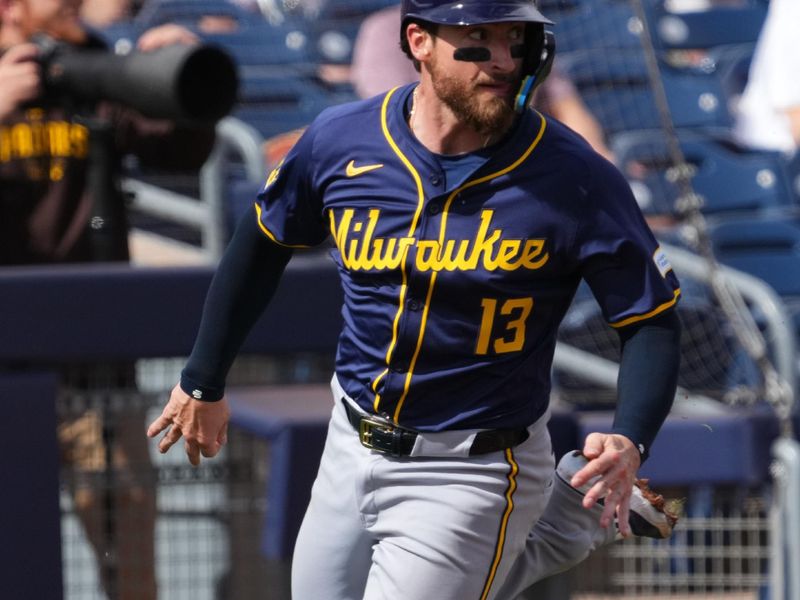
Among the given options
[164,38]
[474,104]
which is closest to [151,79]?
[164,38]

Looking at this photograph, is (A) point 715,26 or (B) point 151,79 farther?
(A) point 715,26

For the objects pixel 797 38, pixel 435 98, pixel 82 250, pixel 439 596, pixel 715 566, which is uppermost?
pixel 797 38

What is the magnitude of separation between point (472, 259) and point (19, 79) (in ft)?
5.48

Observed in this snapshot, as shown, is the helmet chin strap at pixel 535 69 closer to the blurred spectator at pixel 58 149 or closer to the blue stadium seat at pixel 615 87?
the blurred spectator at pixel 58 149

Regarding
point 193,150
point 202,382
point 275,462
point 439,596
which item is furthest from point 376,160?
point 193,150

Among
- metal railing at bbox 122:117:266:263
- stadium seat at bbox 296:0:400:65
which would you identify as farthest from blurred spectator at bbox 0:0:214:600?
stadium seat at bbox 296:0:400:65

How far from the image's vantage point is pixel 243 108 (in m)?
6.87

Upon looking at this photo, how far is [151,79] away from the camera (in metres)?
3.51

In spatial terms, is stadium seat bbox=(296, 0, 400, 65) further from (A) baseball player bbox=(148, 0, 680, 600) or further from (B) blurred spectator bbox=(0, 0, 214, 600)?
(A) baseball player bbox=(148, 0, 680, 600)

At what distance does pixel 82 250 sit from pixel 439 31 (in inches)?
72.9

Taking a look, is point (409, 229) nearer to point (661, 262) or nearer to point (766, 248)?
point (661, 262)

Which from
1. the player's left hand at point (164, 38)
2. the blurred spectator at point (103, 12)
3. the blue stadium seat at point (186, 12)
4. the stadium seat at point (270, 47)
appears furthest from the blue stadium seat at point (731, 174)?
the player's left hand at point (164, 38)

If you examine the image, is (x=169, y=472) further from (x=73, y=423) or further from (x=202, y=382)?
(x=202, y=382)

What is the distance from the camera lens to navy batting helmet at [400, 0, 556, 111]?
2.50 m
